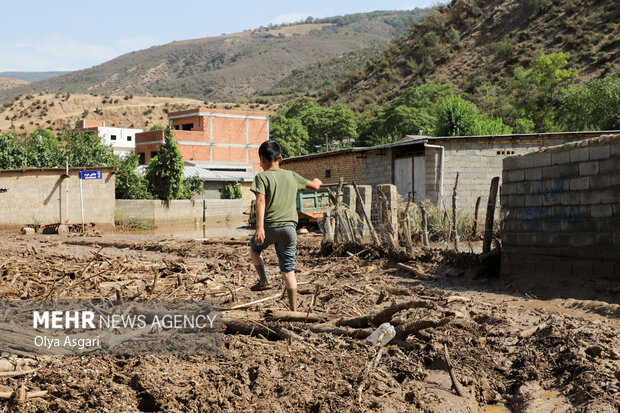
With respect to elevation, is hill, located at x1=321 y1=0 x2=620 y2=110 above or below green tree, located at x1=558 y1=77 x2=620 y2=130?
above

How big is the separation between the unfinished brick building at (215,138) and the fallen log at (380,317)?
153ft

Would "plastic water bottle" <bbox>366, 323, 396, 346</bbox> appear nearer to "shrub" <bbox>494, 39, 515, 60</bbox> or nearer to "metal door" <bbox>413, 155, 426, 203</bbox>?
"metal door" <bbox>413, 155, 426, 203</bbox>

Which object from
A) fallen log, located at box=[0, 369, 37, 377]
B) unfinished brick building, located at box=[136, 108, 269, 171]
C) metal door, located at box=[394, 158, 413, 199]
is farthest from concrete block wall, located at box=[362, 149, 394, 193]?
unfinished brick building, located at box=[136, 108, 269, 171]

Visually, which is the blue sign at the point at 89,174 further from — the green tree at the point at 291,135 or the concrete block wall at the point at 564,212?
the green tree at the point at 291,135

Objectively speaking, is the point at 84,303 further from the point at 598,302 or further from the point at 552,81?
the point at 552,81

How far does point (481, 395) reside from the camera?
4738mm

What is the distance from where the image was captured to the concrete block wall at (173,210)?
97.5ft

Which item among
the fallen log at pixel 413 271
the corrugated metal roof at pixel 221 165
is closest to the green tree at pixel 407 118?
the corrugated metal roof at pixel 221 165

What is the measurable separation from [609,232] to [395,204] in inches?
216

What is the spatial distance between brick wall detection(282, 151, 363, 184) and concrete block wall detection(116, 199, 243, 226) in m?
7.74

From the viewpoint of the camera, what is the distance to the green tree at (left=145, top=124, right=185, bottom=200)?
111ft

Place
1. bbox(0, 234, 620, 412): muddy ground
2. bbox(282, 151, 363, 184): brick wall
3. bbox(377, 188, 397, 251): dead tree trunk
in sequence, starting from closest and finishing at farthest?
bbox(0, 234, 620, 412): muddy ground → bbox(377, 188, 397, 251): dead tree trunk → bbox(282, 151, 363, 184): brick wall

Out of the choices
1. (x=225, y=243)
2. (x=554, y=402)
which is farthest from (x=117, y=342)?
(x=225, y=243)

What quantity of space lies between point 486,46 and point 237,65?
322 ft
